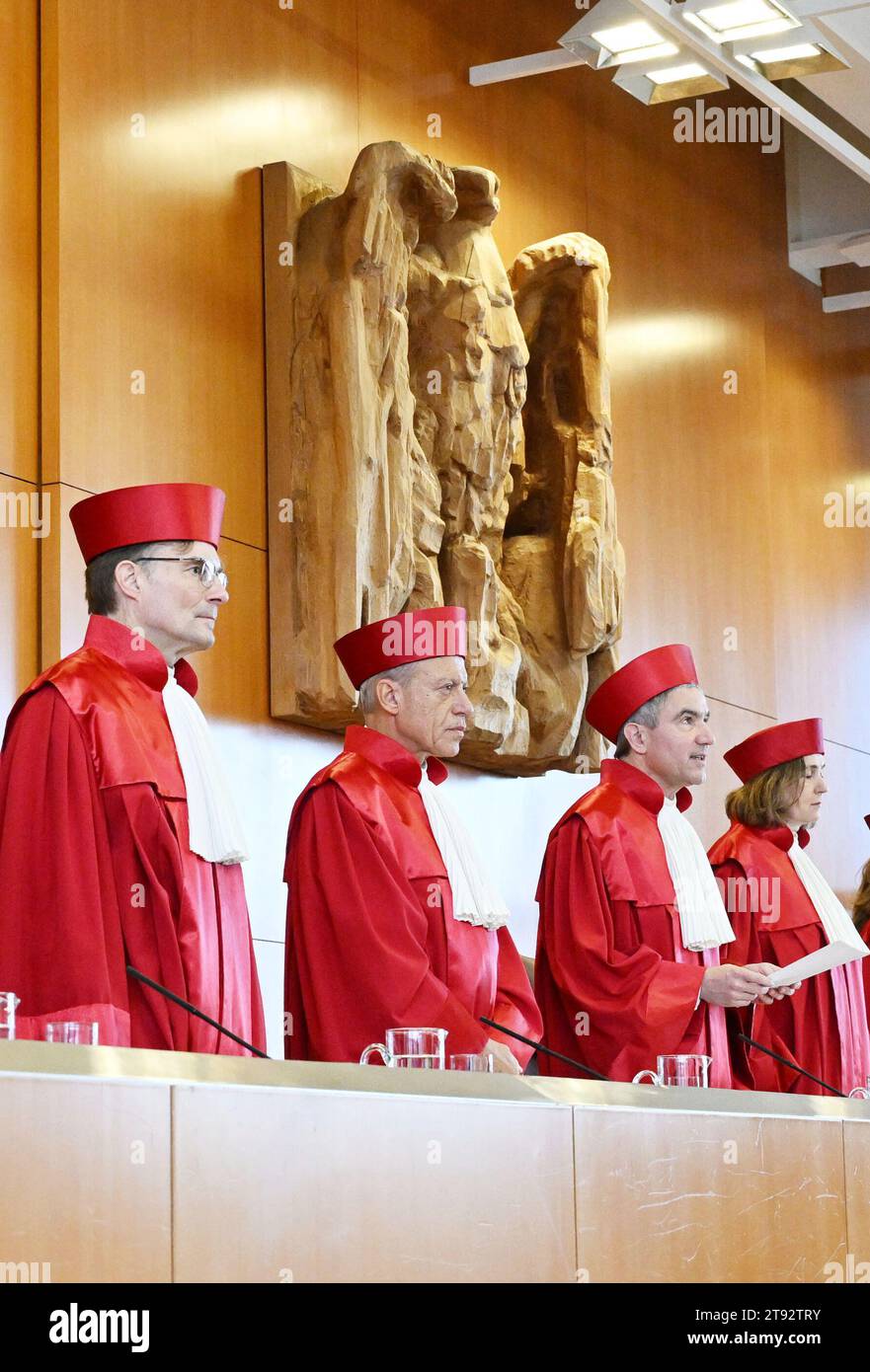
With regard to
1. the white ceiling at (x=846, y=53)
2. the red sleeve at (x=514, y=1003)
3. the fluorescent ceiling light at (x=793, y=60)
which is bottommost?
the red sleeve at (x=514, y=1003)

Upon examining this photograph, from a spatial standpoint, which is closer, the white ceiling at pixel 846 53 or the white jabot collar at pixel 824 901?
the white jabot collar at pixel 824 901

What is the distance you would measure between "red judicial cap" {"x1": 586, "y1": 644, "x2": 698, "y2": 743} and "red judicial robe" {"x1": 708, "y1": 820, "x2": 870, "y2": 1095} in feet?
2.76

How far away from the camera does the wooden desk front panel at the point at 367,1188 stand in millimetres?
2562

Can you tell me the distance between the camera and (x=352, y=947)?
13.4ft

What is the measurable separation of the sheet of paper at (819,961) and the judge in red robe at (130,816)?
1119mm

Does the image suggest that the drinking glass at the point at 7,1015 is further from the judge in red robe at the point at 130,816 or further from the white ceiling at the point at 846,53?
the white ceiling at the point at 846,53

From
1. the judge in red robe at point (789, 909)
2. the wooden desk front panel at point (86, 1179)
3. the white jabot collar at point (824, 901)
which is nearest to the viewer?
the wooden desk front panel at point (86, 1179)

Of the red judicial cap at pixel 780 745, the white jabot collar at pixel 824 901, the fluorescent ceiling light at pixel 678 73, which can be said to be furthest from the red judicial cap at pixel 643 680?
the fluorescent ceiling light at pixel 678 73

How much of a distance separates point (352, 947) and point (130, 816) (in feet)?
2.29

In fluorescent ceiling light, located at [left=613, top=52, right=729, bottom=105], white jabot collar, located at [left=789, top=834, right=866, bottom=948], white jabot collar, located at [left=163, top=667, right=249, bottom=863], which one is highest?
fluorescent ceiling light, located at [left=613, top=52, right=729, bottom=105]

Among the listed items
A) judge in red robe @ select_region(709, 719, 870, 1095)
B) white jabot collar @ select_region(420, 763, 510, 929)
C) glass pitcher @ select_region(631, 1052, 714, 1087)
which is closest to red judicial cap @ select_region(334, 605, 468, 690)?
white jabot collar @ select_region(420, 763, 510, 929)

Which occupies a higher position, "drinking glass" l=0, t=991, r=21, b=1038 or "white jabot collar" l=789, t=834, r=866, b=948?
"white jabot collar" l=789, t=834, r=866, b=948

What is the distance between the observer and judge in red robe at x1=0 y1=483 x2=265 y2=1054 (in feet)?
11.0

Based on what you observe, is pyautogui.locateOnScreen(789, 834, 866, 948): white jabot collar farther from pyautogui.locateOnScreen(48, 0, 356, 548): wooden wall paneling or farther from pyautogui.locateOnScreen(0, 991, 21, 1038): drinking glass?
pyautogui.locateOnScreen(0, 991, 21, 1038): drinking glass
